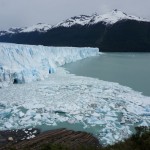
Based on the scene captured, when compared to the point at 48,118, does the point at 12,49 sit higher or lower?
higher

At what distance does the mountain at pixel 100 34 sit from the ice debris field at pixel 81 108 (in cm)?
3649

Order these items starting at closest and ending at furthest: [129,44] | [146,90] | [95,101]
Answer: [95,101], [146,90], [129,44]

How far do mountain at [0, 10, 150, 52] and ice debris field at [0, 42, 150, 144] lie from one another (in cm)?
3649

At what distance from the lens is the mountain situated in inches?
1869

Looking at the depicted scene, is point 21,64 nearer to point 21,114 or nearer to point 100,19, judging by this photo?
point 21,114

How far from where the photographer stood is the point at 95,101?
8.33 meters

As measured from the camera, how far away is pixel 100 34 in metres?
55.0

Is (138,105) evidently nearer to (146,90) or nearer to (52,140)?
(146,90)

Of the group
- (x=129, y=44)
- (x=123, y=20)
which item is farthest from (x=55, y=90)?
(x=123, y=20)

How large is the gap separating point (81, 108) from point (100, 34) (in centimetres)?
4831

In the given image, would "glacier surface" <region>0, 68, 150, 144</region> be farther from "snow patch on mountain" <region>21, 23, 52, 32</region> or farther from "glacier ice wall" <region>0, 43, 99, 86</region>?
"snow patch on mountain" <region>21, 23, 52, 32</region>

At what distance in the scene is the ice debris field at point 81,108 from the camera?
6.39 meters

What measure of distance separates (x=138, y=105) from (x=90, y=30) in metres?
51.2

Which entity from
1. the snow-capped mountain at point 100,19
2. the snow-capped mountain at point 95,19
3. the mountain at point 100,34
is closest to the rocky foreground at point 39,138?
the mountain at point 100,34
